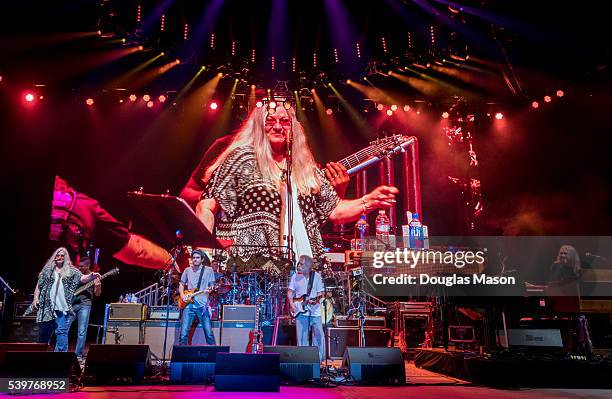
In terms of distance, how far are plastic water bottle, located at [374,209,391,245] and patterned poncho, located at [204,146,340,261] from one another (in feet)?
3.95


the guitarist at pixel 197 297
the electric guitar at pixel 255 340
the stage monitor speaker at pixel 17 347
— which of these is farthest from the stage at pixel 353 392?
the electric guitar at pixel 255 340

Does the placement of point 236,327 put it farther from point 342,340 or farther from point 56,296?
point 56,296

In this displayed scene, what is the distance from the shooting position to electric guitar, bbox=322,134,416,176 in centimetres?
1291

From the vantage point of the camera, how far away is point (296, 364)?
20.2ft

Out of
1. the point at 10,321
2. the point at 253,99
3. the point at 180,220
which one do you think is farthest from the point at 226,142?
the point at 10,321

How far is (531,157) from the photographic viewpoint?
527 inches

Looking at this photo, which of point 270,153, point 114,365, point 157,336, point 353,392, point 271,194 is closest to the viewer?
point 353,392

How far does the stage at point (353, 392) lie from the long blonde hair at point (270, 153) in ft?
23.5

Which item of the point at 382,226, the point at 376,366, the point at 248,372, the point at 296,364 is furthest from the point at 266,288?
the point at 248,372

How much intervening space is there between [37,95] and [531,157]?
43.4ft

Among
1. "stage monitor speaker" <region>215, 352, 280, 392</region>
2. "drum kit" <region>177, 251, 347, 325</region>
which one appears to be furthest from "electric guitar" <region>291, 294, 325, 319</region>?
"drum kit" <region>177, 251, 347, 325</region>

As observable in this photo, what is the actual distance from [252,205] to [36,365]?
751cm

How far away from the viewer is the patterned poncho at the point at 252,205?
12.2m

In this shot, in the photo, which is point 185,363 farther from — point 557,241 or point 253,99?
point 557,241
